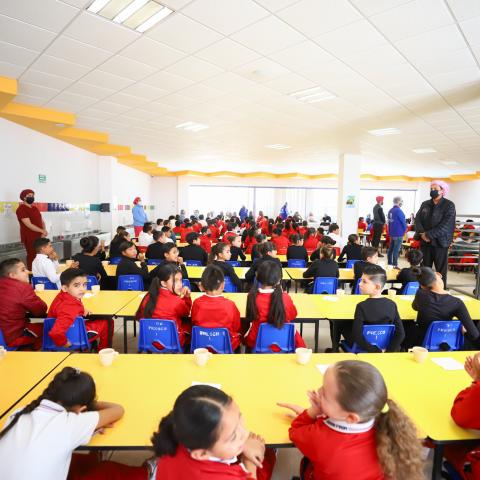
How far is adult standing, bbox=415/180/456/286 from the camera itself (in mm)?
4094

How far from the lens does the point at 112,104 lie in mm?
5113

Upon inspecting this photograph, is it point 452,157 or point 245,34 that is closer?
point 245,34

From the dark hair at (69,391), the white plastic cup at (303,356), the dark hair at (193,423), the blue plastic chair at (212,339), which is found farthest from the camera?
the blue plastic chair at (212,339)

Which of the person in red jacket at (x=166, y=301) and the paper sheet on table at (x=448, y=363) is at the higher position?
the person in red jacket at (x=166, y=301)

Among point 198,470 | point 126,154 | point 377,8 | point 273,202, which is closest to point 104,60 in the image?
point 377,8

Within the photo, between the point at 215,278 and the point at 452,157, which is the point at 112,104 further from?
the point at 452,157

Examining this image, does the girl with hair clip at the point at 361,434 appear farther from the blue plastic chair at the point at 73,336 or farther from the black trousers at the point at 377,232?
the black trousers at the point at 377,232

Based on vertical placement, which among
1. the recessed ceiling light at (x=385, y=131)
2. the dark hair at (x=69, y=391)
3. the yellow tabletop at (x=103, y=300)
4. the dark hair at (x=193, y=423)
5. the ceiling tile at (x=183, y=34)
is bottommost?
the yellow tabletop at (x=103, y=300)

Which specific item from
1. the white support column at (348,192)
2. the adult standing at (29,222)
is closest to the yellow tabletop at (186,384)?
the adult standing at (29,222)

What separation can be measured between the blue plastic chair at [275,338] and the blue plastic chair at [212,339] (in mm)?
239

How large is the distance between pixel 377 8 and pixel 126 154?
7924mm

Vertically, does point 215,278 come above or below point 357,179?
below

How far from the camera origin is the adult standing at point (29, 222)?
527cm

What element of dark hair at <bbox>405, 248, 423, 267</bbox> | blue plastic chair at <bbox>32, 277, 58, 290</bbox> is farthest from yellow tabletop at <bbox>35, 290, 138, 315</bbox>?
dark hair at <bbox>405, 248, 423, 267</bbox>
